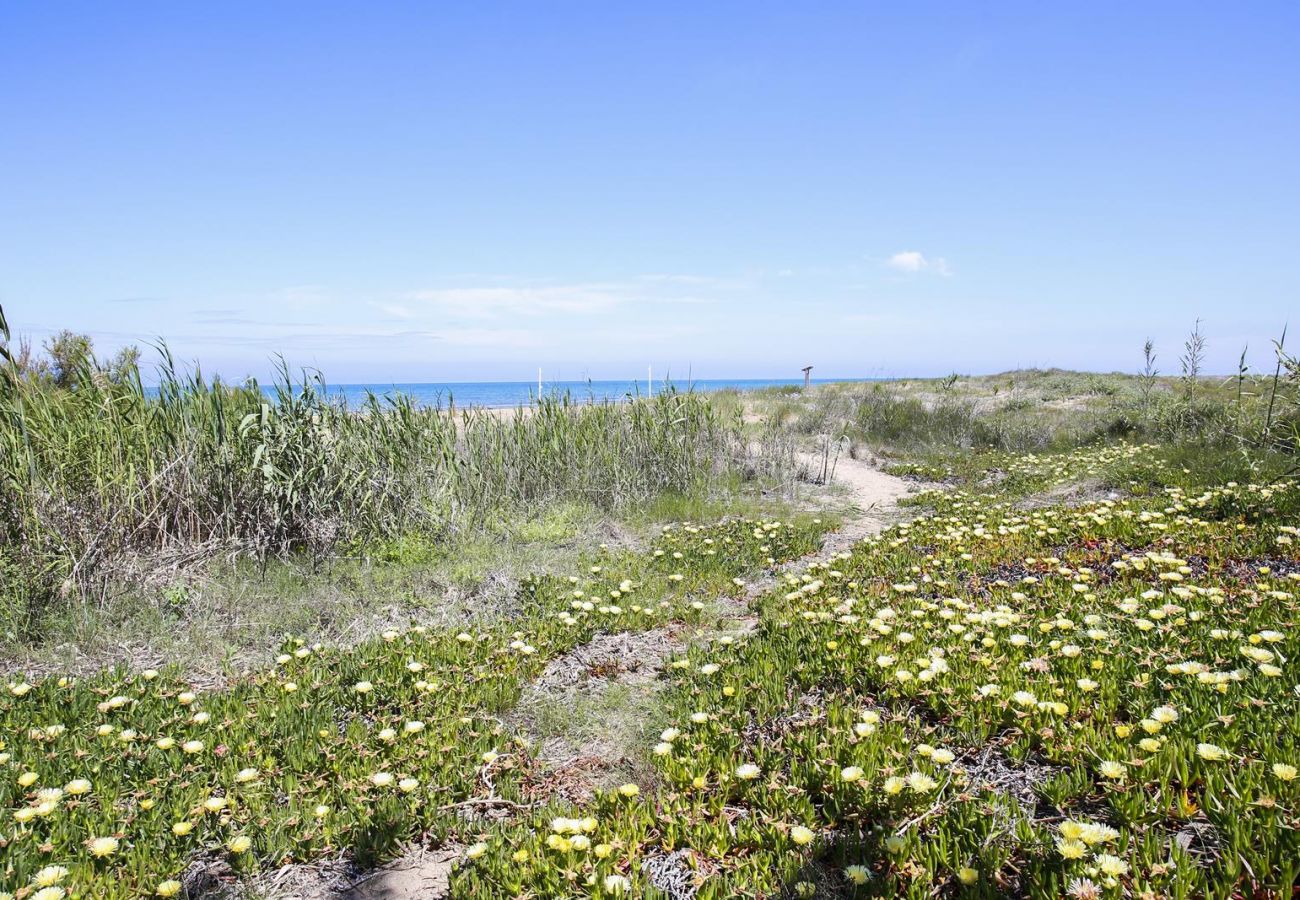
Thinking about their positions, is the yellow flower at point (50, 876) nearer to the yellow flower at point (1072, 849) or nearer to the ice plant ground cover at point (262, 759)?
the ice plant ground cover at point (262, 759)

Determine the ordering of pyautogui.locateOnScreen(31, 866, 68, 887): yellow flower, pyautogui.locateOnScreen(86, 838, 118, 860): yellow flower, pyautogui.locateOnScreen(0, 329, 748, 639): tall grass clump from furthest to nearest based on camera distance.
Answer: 1. pyautogui.locateOnScreen(0, 329, 748, 639): tall grass clump
2. pyautogui.locateOnScreen(86, 838, 118, 860): yellow flower
3. pyautogui.locateOnScreen(31, 866, 68, 887): yellow flower

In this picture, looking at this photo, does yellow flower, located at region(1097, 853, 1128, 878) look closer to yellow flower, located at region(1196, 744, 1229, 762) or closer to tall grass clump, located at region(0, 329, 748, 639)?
yellow flower, located at region(1196, 744, 1229, 762)

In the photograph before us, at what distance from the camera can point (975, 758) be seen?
296 cm

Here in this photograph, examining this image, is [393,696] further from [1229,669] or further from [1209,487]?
[1209,487]

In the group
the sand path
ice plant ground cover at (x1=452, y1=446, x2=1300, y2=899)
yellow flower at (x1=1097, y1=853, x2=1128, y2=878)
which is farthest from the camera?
the sand path

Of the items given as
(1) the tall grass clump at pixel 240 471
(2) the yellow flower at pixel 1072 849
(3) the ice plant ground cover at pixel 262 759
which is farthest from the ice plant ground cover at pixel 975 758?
(1) the tall grass clump at pixel 240 471

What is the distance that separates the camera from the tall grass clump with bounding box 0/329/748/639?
5.34 m

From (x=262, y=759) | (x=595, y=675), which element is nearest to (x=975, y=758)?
(x=595, y=675)

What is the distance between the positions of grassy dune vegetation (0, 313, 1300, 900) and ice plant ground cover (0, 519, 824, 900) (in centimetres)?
2

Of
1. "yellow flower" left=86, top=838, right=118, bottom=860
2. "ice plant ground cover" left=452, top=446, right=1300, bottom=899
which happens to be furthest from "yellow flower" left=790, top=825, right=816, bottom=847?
"yellow flower" left=86, top=838, right=118, bottom=860

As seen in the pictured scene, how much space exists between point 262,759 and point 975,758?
3.30m

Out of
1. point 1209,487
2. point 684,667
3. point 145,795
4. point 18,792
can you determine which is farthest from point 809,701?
point 1209,487

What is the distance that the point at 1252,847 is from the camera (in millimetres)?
2121

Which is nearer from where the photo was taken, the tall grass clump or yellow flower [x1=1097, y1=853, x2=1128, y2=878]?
yellow flower [x1=1097, y1=853, x2=1128, y2=878]
